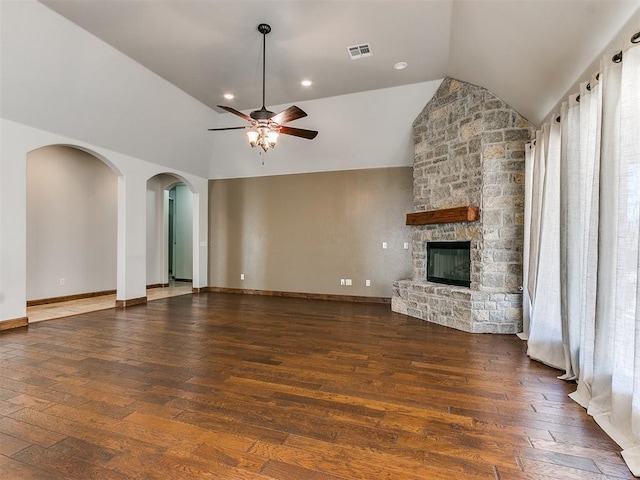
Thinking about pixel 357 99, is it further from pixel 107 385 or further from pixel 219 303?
pixel 107 385

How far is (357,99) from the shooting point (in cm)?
567

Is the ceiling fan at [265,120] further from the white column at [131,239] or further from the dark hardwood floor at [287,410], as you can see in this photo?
the white column at [131,239]

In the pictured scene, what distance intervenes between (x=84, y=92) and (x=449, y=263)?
231 inches

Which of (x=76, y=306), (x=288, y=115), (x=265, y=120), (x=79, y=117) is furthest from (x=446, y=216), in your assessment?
(x=76, y=306)

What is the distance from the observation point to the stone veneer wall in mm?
4289

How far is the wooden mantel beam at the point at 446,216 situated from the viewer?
4488 mm

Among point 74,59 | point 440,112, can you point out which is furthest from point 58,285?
point 440,112

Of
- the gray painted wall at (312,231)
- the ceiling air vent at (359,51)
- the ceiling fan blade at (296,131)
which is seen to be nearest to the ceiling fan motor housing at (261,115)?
the ceiling fan blade at (296,131)

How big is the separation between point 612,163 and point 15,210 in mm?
6380

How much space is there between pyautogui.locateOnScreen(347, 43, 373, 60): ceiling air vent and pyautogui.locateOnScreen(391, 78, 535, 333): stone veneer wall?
4.92 feet

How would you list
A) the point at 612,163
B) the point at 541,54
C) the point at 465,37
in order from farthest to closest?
1. the point at 465,37
2. the point at 541,54
3. the point at 612,163

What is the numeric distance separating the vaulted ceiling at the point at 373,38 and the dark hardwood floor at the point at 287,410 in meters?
2.83

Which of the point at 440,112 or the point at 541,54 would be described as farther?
the point at 440,112

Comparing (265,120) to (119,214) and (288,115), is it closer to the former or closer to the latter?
(288,115)
